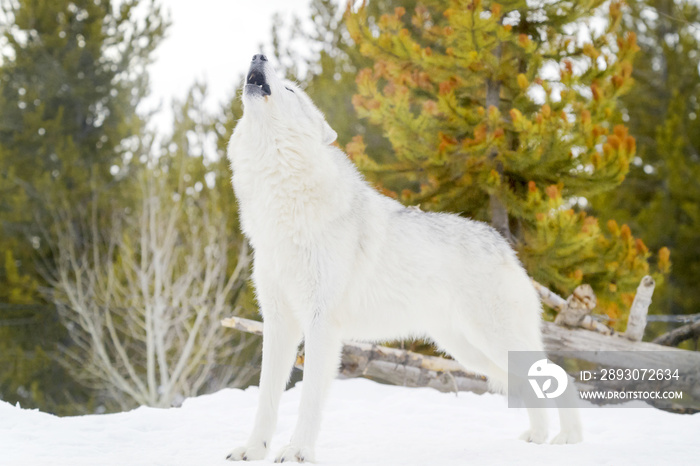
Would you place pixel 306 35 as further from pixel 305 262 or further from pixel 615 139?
pixel 305 262

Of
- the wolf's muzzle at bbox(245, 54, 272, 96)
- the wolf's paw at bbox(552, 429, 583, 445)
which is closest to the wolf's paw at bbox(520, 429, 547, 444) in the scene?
the wolf's paw at bbox(552, 429, 583, 445)

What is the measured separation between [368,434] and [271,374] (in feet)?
3.80

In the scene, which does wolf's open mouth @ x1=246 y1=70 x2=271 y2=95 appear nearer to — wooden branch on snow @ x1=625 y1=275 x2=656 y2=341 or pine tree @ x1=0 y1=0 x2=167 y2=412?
wooden branch on snow @ x1=625 y1=275 x2=656 y2=341

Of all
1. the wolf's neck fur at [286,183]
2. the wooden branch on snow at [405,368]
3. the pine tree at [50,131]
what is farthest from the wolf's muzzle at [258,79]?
the pine tree at [50,131]

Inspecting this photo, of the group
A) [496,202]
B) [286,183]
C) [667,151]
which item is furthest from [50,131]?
[667,151]

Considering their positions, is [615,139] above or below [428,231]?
above

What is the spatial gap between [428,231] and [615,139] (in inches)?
160

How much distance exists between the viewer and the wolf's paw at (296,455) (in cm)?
310

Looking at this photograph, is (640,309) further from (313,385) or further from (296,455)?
(296,455)

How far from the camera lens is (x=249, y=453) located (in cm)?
330

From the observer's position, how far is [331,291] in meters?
3.36

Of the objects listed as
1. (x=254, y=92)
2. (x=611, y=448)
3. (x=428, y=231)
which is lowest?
(x=611, y=448)

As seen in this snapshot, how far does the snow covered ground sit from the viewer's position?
3.35 metres

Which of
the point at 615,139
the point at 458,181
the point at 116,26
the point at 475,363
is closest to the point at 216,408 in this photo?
the point at 475,363
